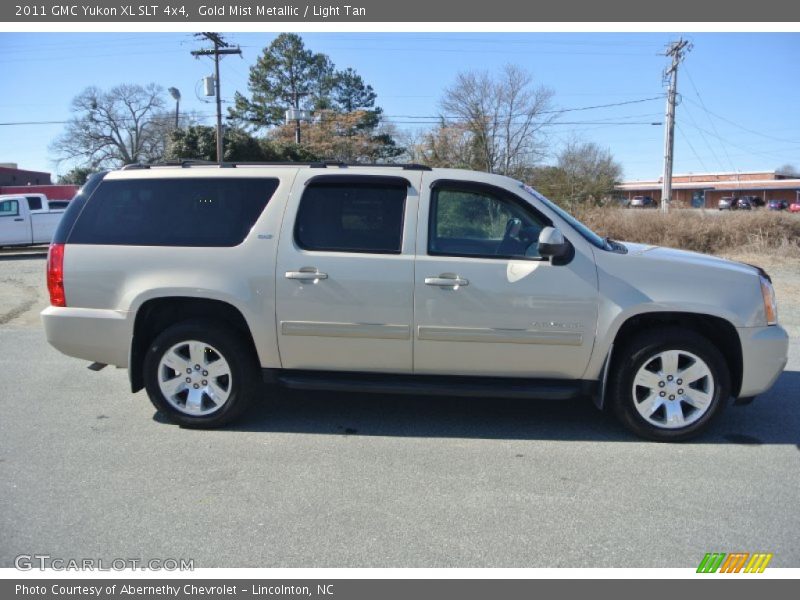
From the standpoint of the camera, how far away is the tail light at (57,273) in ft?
15.6

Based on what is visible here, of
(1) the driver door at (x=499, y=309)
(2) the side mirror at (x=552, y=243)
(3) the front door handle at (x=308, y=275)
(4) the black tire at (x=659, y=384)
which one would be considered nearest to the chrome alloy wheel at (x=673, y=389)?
(4) the black tire at (x=659, y=384)

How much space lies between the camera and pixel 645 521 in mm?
3439

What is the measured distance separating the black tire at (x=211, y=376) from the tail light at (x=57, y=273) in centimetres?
80

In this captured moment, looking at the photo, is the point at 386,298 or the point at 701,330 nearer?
the point at 386,298

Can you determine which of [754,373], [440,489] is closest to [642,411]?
[754,373]

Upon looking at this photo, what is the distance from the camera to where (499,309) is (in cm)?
442

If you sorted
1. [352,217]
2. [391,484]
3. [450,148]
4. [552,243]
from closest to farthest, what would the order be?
1. [391,484]
2. [552,243]
3. [352,217]
4. [450,148]

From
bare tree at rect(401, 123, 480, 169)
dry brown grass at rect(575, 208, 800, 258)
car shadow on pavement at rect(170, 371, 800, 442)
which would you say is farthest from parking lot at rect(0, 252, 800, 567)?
bare tree at rect(401, 123, 480, 169)

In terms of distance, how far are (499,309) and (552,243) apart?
1.95 feet

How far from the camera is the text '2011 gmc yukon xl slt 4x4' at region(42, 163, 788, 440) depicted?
4414 millimetres

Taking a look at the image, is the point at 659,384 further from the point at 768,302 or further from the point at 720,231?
the point at 720,231

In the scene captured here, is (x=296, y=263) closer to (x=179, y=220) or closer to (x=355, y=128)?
(x=179, y=220)

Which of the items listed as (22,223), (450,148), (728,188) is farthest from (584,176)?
(728,188)

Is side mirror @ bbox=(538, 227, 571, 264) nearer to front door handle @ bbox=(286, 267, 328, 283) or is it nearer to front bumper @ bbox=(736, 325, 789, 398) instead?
front bumper @ bbox=(736, 325, 789, 398)
